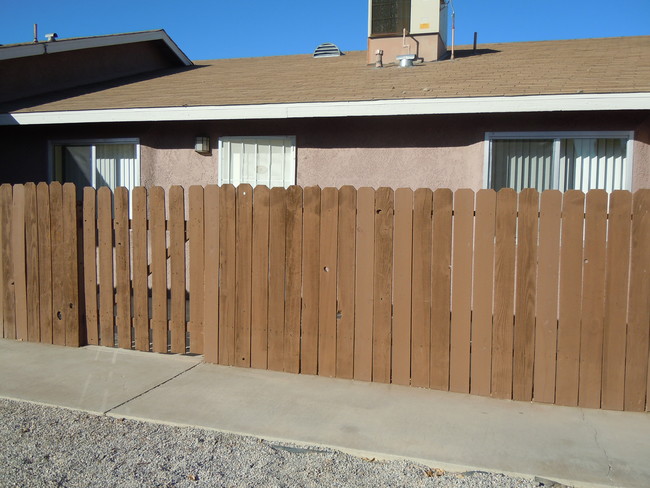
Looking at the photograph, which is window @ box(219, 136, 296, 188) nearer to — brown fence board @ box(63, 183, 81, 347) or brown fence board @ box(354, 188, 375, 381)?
brown fence board @ box(63, 183, 81, 347)

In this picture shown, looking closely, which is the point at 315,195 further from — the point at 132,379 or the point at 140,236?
the point at 132,379

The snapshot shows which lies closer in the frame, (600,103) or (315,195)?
(315,195)

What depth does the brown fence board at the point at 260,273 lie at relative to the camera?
582 cm

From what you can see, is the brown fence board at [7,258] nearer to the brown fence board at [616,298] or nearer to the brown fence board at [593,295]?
the brown fence board at [593,295]

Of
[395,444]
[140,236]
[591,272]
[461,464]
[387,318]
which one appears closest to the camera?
[461,464]

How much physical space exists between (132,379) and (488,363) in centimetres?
314

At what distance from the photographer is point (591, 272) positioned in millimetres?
4895

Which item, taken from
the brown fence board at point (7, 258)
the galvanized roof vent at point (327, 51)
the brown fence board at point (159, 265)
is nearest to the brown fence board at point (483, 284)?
the brown fence board at point (159, 265)

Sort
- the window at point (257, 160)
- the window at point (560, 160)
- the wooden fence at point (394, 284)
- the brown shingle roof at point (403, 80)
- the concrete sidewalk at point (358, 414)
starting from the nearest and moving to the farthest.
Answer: the concrete sidewalk at point (358, 414)
the wooden fence at point (394, 284)
the window at point (560, 160)
the brown shingle roof at point (403, 80)
the window at point (257, 160)

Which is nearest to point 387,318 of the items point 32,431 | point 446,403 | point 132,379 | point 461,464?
A: point 446,403

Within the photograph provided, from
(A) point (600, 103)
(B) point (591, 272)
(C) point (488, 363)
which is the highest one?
(A) point (600, 103)

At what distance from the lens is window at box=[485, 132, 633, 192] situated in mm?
6949

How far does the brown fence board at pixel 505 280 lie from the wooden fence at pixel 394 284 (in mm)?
11

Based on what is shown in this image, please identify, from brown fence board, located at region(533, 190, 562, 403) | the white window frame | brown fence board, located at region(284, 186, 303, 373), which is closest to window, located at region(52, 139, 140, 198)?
the white window frame
